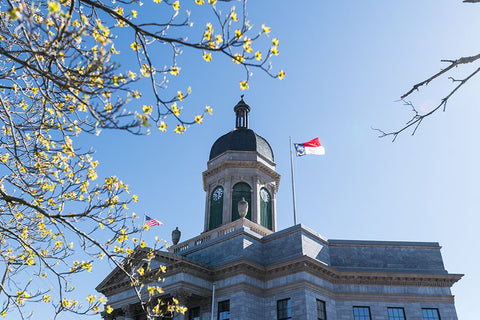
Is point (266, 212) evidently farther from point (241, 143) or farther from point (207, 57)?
point (207, 57)

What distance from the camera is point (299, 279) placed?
89.7 ft

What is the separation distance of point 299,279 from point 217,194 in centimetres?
1400

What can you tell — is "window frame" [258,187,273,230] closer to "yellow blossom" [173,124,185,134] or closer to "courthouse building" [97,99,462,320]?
"courthouse building" [97,99,462,320]

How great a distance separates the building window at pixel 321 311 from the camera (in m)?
27.2

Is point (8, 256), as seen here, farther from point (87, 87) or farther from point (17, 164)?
point (87, 87)

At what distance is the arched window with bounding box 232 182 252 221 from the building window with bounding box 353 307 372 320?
1197 centimetres

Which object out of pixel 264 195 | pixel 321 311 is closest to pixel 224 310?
pixel 321 311

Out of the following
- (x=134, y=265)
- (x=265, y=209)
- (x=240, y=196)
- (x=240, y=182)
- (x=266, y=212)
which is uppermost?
(x=240, y=182)

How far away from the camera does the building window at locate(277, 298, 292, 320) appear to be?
27.2 m

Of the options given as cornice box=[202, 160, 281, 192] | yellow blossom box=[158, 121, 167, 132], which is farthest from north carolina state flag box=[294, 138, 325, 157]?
yellow blossom box=[158, 121, 167, 132]

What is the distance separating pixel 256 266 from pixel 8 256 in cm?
1879

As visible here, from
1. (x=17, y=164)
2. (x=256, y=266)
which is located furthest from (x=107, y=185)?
(x=256, y=266)

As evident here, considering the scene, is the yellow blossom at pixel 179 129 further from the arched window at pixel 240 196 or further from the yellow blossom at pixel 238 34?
the arched window at pixel 240 196

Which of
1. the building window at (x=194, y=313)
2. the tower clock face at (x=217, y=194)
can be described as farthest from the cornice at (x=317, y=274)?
the tower clock face at (x=217, y=194)
